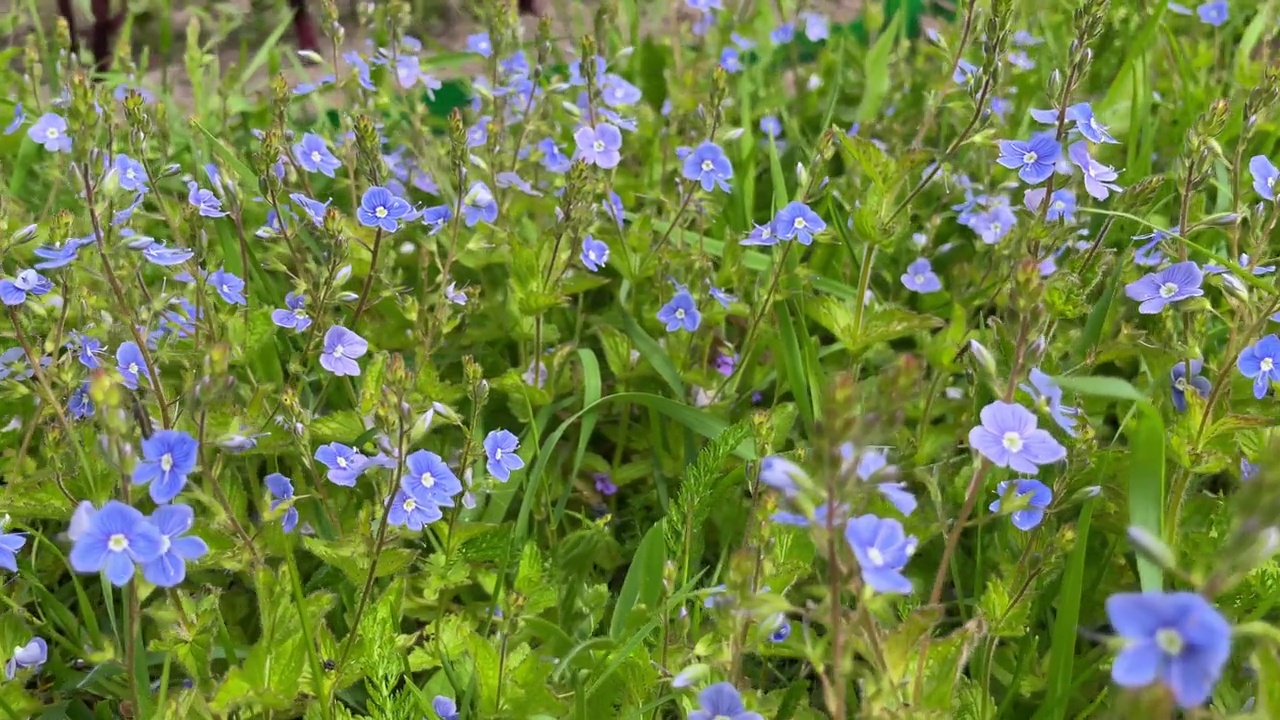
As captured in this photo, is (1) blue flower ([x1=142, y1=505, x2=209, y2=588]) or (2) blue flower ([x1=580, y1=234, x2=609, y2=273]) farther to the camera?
(2) blue flower ([x1=580, y1=234, x2=609, y2=273])

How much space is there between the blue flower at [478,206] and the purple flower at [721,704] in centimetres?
143

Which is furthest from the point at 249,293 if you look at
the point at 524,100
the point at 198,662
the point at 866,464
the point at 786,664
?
the point at 866,464

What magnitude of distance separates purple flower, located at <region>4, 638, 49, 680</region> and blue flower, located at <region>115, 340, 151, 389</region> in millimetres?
495

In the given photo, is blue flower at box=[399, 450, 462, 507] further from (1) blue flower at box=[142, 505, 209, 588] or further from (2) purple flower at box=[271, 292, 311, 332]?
(2) purple flower at box=[271, 292, 311, 332]

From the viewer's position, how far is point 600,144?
9.09ft

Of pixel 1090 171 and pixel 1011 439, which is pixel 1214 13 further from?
pixel 1011 439

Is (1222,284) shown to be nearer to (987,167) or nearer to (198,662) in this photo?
(987,167)

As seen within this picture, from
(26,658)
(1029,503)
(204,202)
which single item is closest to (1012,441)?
(1029,503)

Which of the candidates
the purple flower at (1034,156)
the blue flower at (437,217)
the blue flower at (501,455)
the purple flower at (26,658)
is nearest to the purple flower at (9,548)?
the purple flower at (26,658)

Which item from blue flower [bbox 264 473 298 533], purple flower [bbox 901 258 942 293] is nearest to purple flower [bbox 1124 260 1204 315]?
purple flower [bbox 901 258 942 293]

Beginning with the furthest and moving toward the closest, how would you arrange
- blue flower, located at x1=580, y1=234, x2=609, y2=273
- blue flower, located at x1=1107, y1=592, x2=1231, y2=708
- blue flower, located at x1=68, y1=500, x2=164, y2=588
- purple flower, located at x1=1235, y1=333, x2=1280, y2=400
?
blue flower, located at x1=580, y1=234, x2=609, y2=273 < purple flower, located at x1=1235, y1=333, x2=1280, y2=400 < blue flower, located at x1=68, y1=500, x2=164, y2=588 < blue flower, located at x1=1107, y1=592, x2=1231, y2=708

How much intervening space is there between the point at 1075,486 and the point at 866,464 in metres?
1.10

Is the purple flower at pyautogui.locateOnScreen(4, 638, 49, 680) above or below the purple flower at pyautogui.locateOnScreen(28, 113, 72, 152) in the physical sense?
below

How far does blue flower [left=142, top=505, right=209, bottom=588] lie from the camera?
1.34 meters
